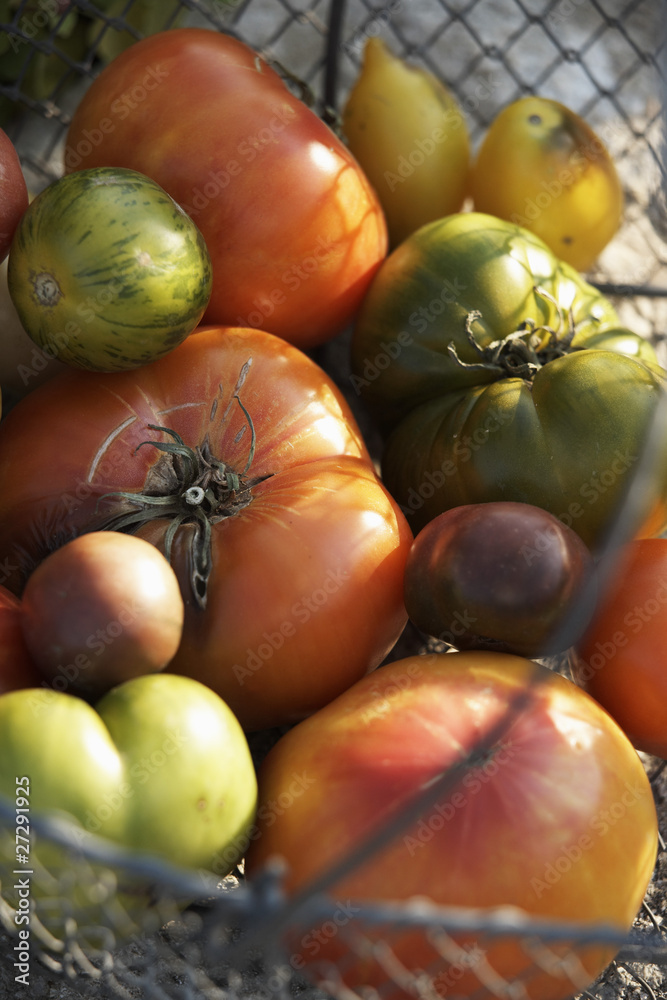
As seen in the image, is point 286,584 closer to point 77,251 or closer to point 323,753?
point 323,753

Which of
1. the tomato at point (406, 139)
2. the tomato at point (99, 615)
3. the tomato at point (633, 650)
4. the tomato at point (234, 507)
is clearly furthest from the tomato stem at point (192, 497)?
the tomato at point (406, 139)

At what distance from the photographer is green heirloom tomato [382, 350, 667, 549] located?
90cm

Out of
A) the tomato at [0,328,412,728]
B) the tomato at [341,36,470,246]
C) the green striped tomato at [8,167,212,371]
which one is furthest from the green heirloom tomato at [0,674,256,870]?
the tomato at [341,36,470,246]

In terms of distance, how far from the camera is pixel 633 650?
81 centimetres

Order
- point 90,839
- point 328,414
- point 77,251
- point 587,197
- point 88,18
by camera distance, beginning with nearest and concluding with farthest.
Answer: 1. point 90,839
2. point 77,251
3. point 328,414
4. point 587,197
5. point 88,18

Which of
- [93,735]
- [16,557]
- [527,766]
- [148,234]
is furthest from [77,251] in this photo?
[527,766]

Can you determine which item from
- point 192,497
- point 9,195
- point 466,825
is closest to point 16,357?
point 9,195

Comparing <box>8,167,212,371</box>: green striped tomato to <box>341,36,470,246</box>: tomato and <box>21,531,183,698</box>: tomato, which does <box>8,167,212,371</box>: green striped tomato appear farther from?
<box>341,36,470,246</box>: tomato

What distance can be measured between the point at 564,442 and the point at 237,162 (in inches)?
17.8

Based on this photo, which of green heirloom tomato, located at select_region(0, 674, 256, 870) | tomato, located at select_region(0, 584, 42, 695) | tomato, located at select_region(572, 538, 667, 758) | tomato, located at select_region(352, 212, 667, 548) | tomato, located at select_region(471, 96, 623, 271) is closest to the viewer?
green heirloom tomato, located at select_region(0, 674, 256, 870)

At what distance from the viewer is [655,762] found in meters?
0.97

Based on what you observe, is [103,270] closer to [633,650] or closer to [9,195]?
[9,195]

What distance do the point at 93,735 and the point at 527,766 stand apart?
32 cm

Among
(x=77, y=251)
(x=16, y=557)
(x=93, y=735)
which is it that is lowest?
(x=16, y=557)
